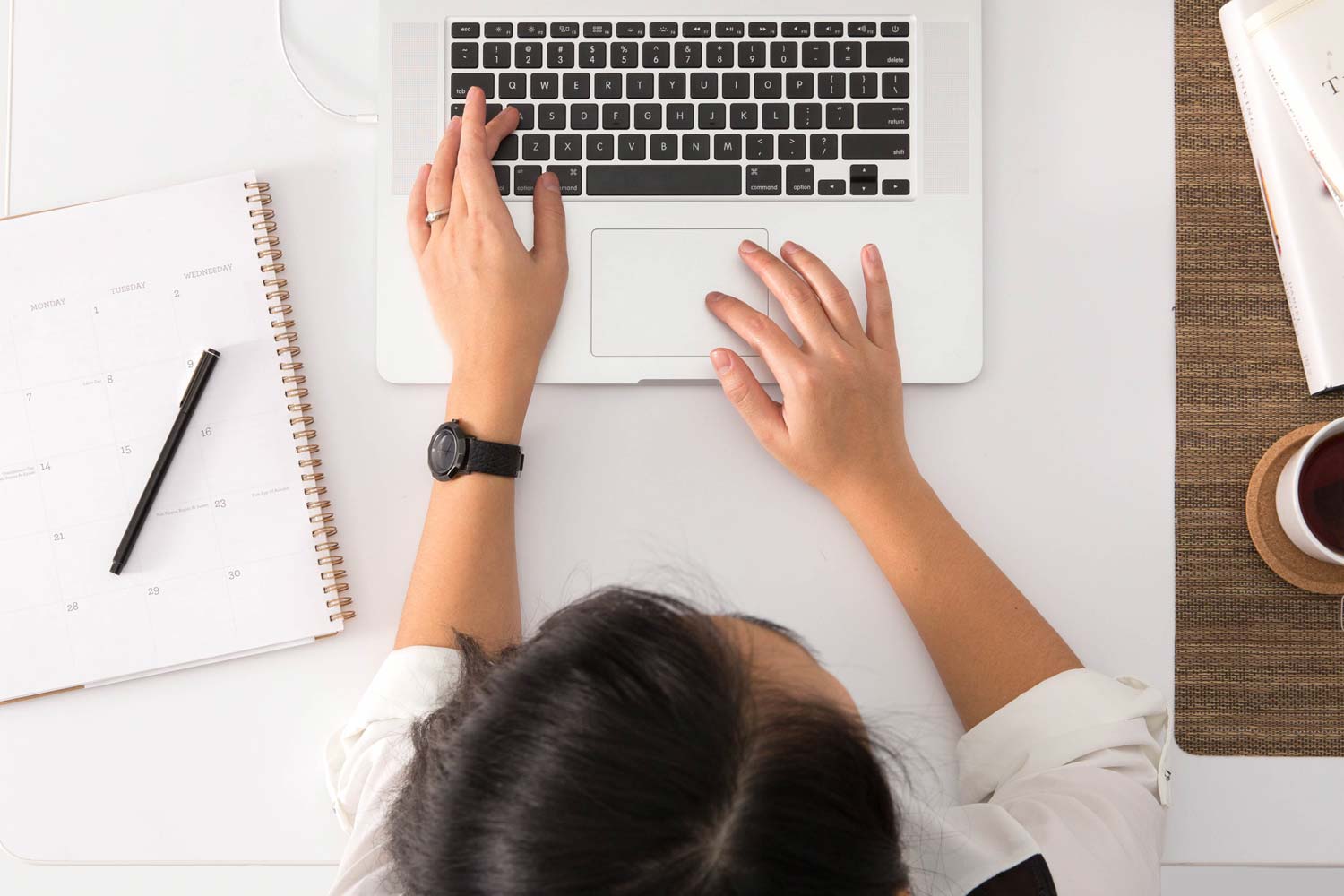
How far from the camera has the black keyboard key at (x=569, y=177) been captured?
69cm

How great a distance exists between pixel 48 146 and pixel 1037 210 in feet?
2.45

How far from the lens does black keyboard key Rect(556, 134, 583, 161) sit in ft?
2.26

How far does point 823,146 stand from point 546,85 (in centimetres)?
21

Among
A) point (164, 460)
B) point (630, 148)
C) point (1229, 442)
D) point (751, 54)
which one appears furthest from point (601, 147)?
point (1229, 442)

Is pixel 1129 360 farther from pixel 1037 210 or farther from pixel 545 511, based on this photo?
pixel 545 511

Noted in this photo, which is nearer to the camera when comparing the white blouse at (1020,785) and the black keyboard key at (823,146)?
the white blouse at (1020,785)

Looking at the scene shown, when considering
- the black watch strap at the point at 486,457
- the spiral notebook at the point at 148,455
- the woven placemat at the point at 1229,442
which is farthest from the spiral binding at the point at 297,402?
the woven placemat at the point at 1229,442

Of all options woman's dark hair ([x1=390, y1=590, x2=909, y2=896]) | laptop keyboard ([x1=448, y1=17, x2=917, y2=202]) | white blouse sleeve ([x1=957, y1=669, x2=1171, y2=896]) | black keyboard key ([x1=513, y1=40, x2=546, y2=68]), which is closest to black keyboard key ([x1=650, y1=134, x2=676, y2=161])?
laptop keyboard ([x1=448, y1=17, x2=917, y2=202])

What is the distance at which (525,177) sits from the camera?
692 mm

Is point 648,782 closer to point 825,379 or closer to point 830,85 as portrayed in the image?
point 825,379

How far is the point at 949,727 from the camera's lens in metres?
0.67

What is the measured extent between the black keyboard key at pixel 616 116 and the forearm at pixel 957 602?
1.05ft

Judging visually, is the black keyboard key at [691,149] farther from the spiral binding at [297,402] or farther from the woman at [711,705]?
the spiral binding at [297,402]

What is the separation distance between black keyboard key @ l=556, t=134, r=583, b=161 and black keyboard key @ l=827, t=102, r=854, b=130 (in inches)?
7.1
